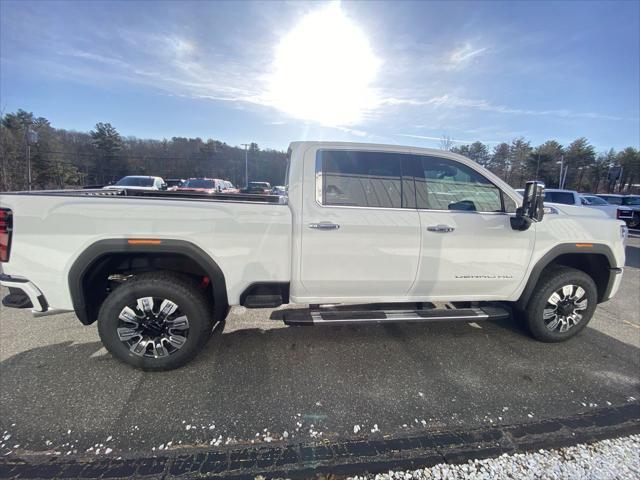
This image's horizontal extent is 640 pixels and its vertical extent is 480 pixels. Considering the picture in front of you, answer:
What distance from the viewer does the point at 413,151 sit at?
294 centimetres

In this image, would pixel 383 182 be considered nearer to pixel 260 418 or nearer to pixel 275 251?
pixel 275 251

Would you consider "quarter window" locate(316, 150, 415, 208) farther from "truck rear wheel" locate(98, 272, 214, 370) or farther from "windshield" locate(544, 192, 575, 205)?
"windshield" locate(544, 192, 575, 205)

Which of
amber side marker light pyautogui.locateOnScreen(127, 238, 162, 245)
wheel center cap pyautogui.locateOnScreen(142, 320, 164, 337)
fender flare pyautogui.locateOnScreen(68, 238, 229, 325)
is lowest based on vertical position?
wheel center cap pyautogui.locateOnScreen(142, 320, 164, 337)

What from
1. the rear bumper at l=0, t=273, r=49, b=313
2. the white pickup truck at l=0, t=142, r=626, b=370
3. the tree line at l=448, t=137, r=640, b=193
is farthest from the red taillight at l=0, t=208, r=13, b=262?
the tree line at l=448, t=137, r=640, b=193

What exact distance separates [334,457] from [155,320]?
1877 mm

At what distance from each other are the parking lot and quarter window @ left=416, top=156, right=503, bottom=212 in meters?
1.60

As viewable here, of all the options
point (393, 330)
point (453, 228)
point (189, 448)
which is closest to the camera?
point (189, 448)

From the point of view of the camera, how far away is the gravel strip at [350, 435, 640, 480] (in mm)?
1804

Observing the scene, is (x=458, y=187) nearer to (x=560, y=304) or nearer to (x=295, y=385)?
(x=560, y=304)

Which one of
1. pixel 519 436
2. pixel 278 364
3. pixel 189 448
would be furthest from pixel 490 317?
pixel 189 448

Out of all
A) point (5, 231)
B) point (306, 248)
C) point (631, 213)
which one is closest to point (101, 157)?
point (5, 231)

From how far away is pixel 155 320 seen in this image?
2621 millimetres

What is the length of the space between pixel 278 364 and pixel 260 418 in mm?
678

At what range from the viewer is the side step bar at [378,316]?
2.73 m
